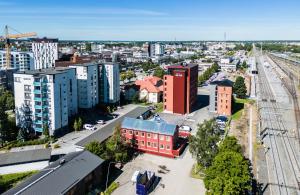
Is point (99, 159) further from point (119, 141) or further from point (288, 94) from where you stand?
point (288, 94)

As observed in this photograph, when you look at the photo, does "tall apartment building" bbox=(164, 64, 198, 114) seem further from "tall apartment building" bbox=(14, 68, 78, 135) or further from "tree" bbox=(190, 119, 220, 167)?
"tree" bbox=(190, 119, 220, 167)

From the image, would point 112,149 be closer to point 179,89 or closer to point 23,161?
point 23,161

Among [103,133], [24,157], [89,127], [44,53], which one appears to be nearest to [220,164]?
Answer: [103,133]

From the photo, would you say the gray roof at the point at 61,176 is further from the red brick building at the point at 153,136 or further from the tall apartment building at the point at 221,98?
the tall apartment building at the point at 221,98

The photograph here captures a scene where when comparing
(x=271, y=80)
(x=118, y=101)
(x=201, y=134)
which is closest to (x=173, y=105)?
(x=118, y=101)

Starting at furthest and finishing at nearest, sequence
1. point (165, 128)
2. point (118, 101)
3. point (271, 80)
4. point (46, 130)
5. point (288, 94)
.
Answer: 1. point (271, 80)
2. point (288, 94)
3. point (118, 101)
4. point (46, 130)
5. point (165, 128)

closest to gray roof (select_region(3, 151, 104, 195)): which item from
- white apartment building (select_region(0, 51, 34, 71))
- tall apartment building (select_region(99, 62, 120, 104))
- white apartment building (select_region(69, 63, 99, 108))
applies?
white apartment building (select_region(69, 63, 99, 108))

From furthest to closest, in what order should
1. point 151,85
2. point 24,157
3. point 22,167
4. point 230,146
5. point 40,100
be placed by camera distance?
point 151,85 < point 40,100 < point 24,157 < point 22,167 < point 230,146
